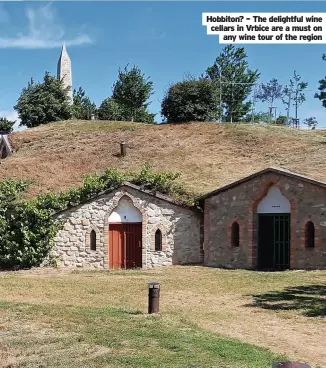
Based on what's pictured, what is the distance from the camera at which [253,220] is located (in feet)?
70.7

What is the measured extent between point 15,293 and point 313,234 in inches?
409

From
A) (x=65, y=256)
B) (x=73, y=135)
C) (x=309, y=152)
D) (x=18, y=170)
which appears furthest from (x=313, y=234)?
(x=73, y=135)

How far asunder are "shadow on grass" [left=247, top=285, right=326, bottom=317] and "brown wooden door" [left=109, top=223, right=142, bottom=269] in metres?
8.67

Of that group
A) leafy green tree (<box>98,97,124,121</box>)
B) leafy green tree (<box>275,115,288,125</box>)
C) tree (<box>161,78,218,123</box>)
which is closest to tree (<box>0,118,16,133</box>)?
leafy green tree (<box>98,97,124,121</box>)

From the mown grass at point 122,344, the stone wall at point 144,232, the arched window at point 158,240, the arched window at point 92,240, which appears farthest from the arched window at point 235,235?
the mown grass at point 122,344

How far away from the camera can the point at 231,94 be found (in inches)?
2085

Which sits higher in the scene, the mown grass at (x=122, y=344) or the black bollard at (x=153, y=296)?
the black bollard at (x=153, y=296)

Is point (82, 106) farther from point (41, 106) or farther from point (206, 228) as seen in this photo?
point (206, 228)

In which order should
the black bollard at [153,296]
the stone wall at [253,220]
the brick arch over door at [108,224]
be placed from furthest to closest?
the brick arch over door at [108,224] < the stone wall at [253,220] < the black bollard at [153,296]

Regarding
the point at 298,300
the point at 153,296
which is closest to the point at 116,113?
the point at 298,300

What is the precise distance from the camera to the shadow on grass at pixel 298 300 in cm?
1280

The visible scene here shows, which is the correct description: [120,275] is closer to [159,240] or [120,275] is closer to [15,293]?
[159,240]

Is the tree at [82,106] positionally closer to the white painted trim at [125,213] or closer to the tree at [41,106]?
the tree at [41,106]

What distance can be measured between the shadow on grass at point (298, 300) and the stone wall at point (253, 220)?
4178 mm
